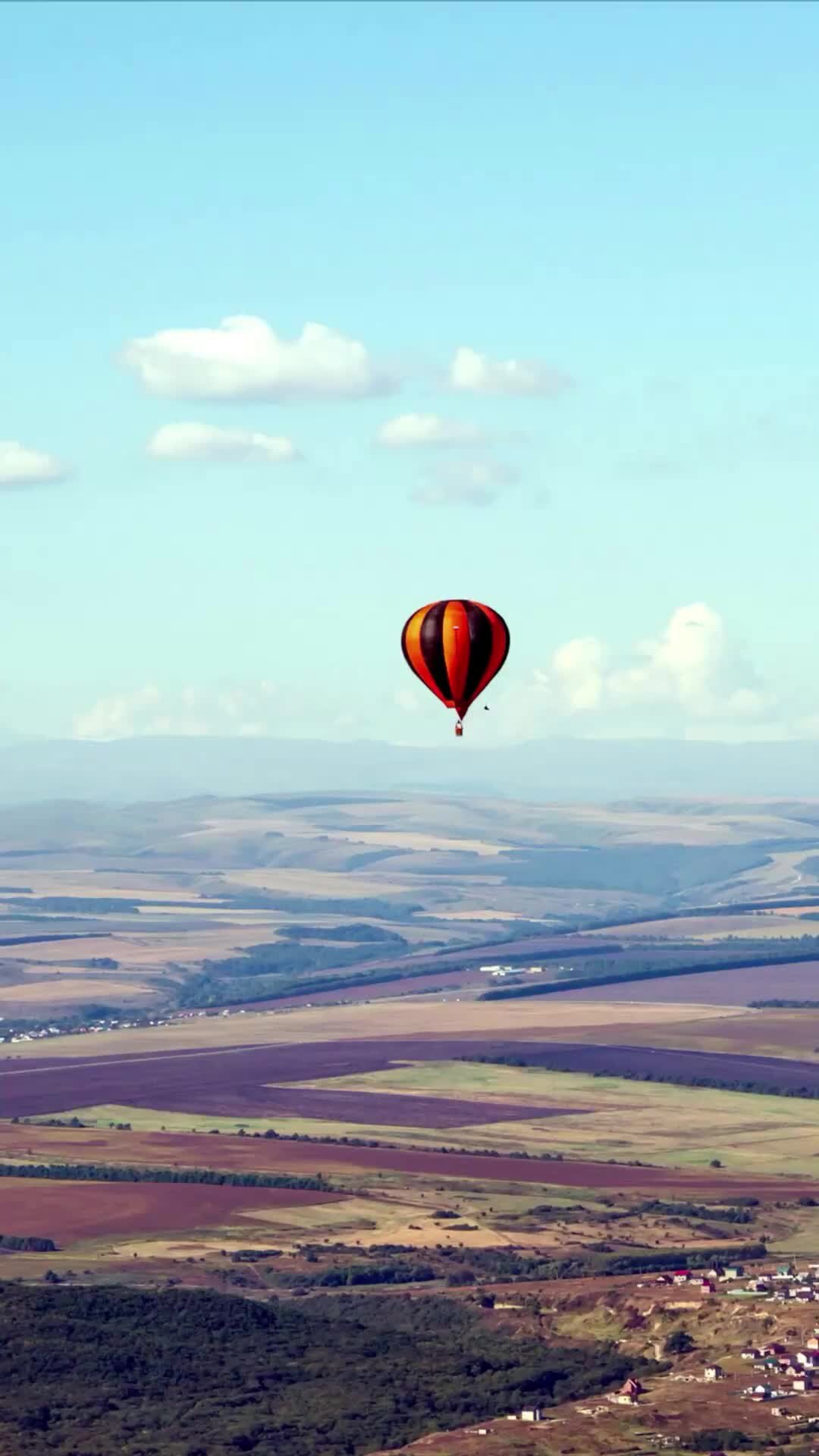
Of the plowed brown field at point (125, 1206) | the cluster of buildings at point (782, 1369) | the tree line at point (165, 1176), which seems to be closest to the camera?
the cluster of buildings at point (782, 1369)

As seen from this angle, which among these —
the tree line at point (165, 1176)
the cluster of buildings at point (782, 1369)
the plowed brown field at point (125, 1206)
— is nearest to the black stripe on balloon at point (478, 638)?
the cluster of buildings at point (782, 1369)

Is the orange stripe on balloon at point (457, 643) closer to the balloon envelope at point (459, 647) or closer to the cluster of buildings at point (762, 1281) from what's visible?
the balloon envelope at point (459, 647)

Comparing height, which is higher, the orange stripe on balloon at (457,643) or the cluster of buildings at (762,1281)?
the orange stripe on balloon at (457,643)

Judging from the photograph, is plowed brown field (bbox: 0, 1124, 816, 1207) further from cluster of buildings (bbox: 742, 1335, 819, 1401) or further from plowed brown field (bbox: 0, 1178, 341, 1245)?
cluster of buildings (bbox: 742, 1335, 819, 1401)

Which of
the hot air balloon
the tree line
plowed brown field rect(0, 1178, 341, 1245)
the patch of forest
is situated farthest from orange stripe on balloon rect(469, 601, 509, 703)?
the tree line

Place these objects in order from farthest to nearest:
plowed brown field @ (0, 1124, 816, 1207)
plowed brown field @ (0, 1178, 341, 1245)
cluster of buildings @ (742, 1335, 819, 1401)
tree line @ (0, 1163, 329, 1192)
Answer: plowed brown field @ (0, 1124, 816, 1207) < tree line @ (0, 1163, 329, 1192) < plowed brown field @ (0, 1178, 341, 1245) < cluster of buildings @ (742, 1335, 819, 1401)

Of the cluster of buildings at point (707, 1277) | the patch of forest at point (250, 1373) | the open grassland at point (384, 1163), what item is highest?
the open grassland at point (384, 1163)

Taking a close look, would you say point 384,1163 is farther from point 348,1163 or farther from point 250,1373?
point 250,1373
